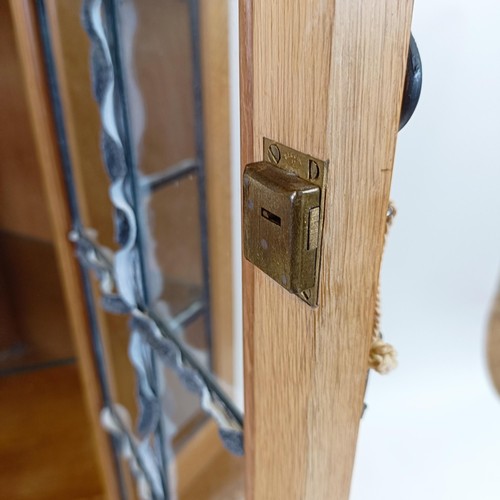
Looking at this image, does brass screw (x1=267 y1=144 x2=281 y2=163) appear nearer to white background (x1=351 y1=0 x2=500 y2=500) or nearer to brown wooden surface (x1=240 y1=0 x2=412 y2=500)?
brown wooden surface (x1=240 y1=0 x2=412 y2=500)

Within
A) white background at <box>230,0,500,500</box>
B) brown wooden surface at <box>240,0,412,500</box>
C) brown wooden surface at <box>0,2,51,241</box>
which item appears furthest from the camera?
brown wooden surface at <box>0,2,51,241</box>

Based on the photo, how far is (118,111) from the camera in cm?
54

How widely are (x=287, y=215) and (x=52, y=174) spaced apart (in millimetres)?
554

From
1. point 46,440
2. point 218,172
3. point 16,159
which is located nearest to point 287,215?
point 218,172

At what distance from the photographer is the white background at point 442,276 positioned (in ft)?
1.28

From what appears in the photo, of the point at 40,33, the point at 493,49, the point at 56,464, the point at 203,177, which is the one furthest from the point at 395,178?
the point at 56,464

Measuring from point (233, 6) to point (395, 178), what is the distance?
213mm

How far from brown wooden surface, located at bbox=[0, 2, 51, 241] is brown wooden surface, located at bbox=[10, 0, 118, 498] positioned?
539 millimetres

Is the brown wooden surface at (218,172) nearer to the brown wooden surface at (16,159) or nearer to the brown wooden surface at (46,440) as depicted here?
the brown wooden surface at (16,159)

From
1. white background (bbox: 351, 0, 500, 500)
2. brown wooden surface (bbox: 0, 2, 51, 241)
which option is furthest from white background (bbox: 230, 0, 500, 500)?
brown wooden surface (bbox: 0, 2, 51, 241)

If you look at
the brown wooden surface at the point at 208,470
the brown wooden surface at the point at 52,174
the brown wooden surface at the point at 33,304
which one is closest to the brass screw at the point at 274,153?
the brown wooden surface at the point at 208,470

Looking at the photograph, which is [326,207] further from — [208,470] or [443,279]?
[208,470]

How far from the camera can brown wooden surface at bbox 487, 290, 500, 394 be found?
693 millimetres

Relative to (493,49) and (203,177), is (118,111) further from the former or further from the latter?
(493,49)
